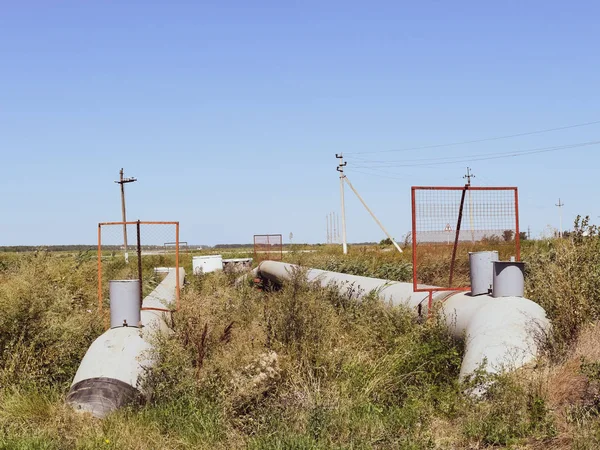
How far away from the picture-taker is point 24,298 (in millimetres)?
8422

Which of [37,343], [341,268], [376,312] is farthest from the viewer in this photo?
[341,268]

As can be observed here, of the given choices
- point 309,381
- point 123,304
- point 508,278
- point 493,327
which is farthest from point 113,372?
point 508,278

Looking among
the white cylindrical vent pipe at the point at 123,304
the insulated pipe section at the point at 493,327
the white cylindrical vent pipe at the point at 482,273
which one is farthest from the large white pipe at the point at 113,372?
the white cylindrical vent pipe at the point at 482,273

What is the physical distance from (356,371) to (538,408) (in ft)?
6.77

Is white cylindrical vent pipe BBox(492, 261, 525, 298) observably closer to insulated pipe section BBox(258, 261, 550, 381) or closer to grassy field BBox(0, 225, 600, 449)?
insulated pipe section BBox(258, 261, 550, 381)

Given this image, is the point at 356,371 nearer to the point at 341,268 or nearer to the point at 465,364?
the point at 465,364

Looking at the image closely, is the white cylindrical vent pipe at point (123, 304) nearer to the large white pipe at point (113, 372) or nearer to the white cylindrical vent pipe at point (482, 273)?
the large white pipe at point (113, 372)

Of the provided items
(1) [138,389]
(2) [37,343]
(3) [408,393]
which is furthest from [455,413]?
(2) [37,343]

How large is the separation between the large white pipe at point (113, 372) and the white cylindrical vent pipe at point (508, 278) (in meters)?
4.48

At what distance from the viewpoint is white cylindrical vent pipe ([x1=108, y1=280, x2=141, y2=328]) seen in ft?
26.9

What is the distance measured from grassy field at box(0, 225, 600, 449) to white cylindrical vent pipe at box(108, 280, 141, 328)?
25.3 inches

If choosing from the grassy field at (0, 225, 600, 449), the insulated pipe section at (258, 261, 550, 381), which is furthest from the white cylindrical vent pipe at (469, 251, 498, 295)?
the grassy field at (0, 225, 600, 449)

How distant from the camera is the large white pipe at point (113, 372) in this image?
6711 mm

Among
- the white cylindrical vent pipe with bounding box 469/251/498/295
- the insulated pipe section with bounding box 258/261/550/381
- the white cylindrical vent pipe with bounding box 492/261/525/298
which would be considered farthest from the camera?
the white cylindrical vent pipe with bounding box 469/251/498/295
